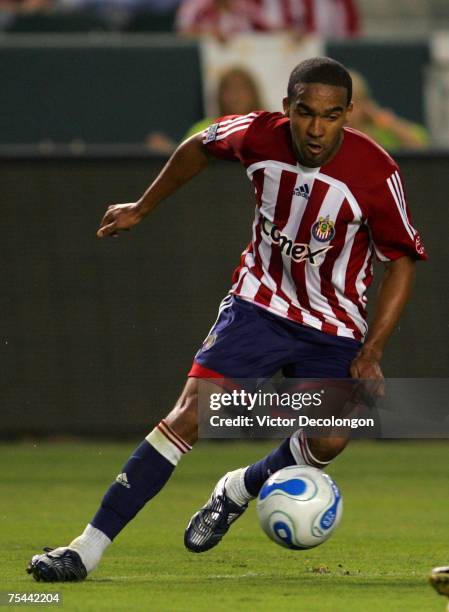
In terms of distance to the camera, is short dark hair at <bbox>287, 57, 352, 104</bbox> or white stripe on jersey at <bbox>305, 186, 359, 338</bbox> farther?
white stripe on jersey at <bbox>305, 186, 359, 338</bbox>

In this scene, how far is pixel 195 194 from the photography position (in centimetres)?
1186

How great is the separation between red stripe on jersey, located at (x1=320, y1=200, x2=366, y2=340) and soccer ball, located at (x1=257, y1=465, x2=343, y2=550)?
0.73 metres

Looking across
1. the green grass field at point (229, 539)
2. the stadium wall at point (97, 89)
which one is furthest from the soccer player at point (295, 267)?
the stadium wall at point (97, 89)

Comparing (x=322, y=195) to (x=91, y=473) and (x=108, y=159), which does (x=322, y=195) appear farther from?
(x=108, y=159)

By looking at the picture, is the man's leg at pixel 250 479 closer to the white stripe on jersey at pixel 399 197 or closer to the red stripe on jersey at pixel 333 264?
the red stripe on jersey at pixel 333 264

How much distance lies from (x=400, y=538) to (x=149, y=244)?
454 cm

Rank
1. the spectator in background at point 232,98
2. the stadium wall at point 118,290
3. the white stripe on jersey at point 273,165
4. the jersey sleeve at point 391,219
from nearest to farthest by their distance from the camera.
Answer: the jersey sleeve at point 391,219, the white stripe on jersey at point 273,165, the stadium wall at point 118,290, the spectator in background at point 232,98

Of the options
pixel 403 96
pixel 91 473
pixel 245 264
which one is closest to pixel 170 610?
pixel 245 264

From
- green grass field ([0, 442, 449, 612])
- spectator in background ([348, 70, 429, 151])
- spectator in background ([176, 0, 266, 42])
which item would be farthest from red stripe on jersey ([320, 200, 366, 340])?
spectator in background ([176, 0, 266, 42])

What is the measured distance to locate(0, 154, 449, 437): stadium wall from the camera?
11602 mm

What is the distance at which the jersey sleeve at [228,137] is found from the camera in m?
6.66

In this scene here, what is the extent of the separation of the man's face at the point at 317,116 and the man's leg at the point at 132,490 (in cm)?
106

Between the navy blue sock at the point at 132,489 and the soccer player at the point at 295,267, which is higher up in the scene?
the soccer player at the point at 295,267

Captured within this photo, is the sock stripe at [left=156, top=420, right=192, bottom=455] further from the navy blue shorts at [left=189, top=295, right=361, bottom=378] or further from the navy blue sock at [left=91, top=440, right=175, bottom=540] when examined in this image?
the navy blue shorts at [left=189, top=295, right=361, bottom=378]
